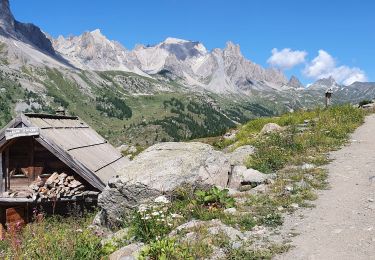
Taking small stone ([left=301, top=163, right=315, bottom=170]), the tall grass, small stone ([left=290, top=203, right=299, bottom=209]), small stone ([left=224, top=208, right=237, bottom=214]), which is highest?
small stone ([left=301, top=163, right=315, bottom=170])

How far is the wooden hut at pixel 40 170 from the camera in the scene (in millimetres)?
18625

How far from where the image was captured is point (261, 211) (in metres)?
11.7

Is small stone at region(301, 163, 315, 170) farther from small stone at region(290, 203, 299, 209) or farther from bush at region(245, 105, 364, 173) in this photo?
small stone at region(290, 203, 299, 209)

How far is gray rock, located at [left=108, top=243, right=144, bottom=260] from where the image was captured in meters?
9.67

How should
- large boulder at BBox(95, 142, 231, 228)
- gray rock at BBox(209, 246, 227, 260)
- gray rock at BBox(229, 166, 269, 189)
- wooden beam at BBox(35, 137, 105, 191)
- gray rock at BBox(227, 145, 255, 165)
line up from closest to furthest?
gray rock at BBox(209, 246, 227, 260), large boulder at BBox(95, 142, 231, 228), gray rock at BBox(229, 166, 269, 189), gray rock at BBox(227, 145, 255, 165), wooden beam at BBox(35, 137, 105, 191)

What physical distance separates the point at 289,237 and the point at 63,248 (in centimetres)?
525

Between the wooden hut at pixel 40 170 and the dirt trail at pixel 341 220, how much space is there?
32.6 feet

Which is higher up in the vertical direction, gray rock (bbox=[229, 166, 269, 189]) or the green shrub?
gray rock (bbox=[229, 166, 269, 189])

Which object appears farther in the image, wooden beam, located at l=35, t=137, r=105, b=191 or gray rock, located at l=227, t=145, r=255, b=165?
wooden beam, located at l=35, t=137, r=105, b=191

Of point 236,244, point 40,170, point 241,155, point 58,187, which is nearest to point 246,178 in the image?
point 241,155

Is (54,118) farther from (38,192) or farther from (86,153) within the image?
(38,192)

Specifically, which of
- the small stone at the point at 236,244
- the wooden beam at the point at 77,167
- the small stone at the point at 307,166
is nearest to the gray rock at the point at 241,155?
the small stone at the point at 307,166

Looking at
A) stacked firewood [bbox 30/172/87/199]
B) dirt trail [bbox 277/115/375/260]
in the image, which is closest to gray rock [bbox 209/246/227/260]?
dirt trail [bbox 277/115/375/260]

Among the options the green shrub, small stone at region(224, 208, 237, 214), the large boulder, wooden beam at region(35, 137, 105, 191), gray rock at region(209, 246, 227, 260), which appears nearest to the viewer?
the green shrub
